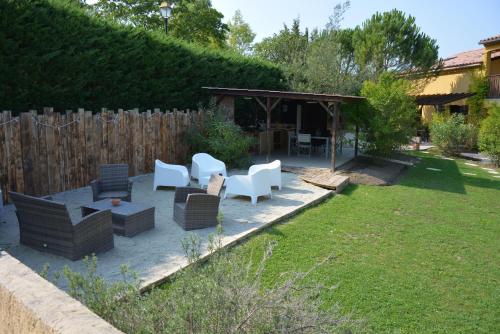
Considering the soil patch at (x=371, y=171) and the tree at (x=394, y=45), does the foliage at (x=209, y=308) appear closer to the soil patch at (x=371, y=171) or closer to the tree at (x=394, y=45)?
the soil patch at (x=371, y=171)

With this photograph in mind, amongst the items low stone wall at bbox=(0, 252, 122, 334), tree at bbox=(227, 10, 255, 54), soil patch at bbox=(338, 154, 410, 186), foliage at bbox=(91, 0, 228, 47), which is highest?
tree at bbox=(227, 10, 255, 54)

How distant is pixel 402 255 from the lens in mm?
6160

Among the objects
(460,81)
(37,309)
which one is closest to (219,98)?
(37,309)

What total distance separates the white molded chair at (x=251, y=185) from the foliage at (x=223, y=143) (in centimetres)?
339

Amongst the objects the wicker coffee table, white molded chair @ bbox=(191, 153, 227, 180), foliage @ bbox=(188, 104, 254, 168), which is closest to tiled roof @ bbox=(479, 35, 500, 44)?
foliage @ bbox=(188, 104, 254, 168)

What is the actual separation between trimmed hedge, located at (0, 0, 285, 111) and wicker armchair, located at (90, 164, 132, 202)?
2536 millimetres

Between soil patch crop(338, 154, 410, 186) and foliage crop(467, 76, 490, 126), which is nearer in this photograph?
soil patch crop(338, 154, 410, 186)

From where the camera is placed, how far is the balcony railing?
22.7 meters

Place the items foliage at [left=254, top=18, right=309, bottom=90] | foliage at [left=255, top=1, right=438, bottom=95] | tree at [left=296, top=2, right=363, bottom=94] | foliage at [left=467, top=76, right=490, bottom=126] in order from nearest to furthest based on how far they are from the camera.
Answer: tree at [left=296, top=2, right=363, bottom=94]
foliage at [left=467, top=76, right=490, bottom=126]
foliage at [left=255, top=1, right=438, bottom=95]
foliage at [left=254, top=18, right=309, bottom=90]

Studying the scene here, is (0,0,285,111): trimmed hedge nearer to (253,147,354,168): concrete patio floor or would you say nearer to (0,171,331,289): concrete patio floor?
(0,171,331,289): concrete patio floor

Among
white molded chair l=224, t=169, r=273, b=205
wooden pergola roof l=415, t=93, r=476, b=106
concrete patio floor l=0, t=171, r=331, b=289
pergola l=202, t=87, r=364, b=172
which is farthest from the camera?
wooden pergola roof l=415, t=93, r=476, b=106

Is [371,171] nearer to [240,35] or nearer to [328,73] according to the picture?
[328,73]

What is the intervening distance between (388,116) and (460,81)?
16.2 meters

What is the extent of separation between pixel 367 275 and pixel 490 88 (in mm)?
22502
